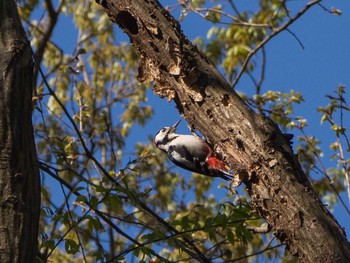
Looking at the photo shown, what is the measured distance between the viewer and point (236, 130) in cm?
363

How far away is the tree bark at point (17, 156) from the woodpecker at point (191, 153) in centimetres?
225

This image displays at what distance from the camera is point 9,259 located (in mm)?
3164

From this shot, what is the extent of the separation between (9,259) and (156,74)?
1.45 meters

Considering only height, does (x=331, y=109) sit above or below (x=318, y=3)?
below

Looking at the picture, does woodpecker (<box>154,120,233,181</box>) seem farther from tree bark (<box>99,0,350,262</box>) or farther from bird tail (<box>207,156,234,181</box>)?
tree bark (<box>99,0,350,262</box>)

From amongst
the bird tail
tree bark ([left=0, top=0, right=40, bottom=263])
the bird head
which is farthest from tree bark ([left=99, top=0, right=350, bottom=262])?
the bird head

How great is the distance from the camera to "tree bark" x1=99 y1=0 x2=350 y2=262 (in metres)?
3.26

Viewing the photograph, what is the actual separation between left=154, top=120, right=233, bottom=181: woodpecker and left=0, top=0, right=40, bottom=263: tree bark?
2249mm

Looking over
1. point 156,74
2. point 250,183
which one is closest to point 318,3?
point 156,74

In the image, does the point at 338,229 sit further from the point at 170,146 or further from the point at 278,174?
the point at 170,146

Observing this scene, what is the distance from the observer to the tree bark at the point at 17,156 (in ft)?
A: 10.6

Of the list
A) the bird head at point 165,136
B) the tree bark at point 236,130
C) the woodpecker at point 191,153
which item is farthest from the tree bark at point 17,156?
the bird head at point 165,136

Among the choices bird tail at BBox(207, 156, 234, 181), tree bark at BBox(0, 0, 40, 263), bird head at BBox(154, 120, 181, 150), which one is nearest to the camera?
tree bark at BBox(0, 0, 40, 263)

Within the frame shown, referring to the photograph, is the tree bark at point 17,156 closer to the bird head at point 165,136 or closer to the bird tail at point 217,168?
the bird tail at point 217,168
